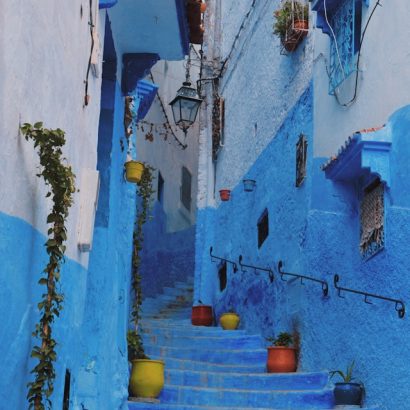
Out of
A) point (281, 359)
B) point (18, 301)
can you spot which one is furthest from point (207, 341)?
point (18, 301)

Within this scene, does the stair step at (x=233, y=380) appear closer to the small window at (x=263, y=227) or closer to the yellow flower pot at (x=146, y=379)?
the yellow flower pot at (x=146, y=379)

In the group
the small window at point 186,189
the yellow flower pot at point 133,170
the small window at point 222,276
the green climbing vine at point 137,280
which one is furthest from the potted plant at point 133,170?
the small window at point 186,189

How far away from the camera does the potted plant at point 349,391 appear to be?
25.5ft

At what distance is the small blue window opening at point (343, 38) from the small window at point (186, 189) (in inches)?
401

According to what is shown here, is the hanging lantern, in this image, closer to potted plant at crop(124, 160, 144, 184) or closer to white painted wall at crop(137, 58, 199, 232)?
potted plant at crop(124, 160, 144, 184)

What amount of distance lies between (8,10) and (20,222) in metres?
0.96

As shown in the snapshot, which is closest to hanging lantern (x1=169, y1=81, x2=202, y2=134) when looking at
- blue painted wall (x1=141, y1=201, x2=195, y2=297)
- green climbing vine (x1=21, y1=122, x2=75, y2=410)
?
green climbing vine (x1=21, y1=122, x2=75, y2=410)

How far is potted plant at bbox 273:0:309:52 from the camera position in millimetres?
10406

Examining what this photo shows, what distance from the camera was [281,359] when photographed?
365 inches

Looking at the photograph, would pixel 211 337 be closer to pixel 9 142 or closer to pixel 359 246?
Result: pixel 359 246

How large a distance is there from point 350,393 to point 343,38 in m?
3.69

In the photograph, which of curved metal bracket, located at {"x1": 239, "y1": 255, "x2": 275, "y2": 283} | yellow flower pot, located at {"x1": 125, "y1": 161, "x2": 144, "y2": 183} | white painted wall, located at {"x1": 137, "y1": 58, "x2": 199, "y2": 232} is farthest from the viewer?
white painted wall, located at {"x1": 137, "y1": 58, "x2": 199, "y2": 232}

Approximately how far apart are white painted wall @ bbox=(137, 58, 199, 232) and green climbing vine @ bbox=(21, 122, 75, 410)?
11894 millimetres

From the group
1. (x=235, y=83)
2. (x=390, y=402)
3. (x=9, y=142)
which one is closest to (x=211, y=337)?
(x=390, y=402)
